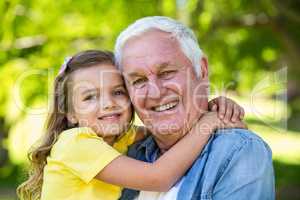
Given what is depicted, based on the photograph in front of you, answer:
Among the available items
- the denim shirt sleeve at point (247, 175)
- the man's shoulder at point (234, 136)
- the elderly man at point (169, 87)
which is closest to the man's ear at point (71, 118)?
the elderly man at point (169, 87)

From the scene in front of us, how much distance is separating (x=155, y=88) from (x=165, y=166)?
369mm

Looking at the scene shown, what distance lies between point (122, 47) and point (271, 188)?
97cm

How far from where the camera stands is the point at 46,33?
6.68 meters

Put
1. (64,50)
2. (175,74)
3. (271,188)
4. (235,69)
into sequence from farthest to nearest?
(235,69) < (64,50) < (175,74) < (271,188)

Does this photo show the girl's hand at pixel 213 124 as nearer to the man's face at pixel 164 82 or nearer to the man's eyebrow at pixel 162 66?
the man's face at pixel 164 82

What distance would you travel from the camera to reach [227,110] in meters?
2.67

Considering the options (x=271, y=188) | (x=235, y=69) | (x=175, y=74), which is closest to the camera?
(x=271, y=188)

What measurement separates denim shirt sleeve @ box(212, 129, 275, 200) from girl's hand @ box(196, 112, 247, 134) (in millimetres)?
174

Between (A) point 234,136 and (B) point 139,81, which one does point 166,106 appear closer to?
(B) point 139,81

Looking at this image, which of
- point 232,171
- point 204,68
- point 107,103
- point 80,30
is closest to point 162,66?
point 204,68

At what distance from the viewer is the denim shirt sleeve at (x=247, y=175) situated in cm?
235

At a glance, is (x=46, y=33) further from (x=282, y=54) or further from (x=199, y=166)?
(x=199, y=166)

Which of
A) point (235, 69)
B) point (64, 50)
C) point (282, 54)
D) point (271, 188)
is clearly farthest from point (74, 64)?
point (282, 54)

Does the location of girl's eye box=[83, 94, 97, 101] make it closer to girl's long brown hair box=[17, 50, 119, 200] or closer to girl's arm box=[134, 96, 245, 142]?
girl's long brown hair box=[17, 50, 119, 200]
